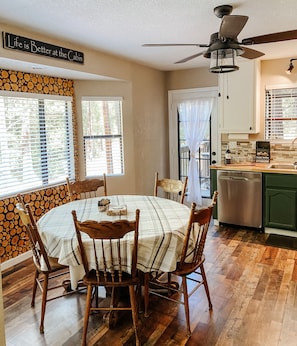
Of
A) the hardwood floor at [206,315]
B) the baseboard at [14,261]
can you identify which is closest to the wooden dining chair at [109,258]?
the hardwood floor at [206,315]

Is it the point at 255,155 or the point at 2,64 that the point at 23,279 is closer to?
the point at 2,64

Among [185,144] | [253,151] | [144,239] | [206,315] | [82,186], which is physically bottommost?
[206,315]

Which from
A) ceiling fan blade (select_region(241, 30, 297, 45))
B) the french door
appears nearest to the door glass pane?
the french door

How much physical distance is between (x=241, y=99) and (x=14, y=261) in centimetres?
362

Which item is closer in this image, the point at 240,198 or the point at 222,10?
the point at 222,10

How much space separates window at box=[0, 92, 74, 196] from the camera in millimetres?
3570

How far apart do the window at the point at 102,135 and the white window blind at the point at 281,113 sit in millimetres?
2208

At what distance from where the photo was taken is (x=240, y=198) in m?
4.44

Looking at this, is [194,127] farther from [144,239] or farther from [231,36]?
[144,239]

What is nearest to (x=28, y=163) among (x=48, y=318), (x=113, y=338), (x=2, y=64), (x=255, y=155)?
(x=2, y=64)

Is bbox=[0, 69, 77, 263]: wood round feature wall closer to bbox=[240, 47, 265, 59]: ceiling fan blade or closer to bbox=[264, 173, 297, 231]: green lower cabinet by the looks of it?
bbox=[240, 47, 265, 59]: ceiling fan blade

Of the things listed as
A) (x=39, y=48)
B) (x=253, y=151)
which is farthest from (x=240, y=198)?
(x=39, y=48)

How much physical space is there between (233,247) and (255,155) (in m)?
1.60

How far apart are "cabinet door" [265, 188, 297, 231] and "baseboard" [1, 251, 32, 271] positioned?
310 cm
